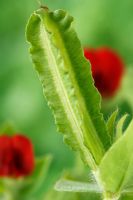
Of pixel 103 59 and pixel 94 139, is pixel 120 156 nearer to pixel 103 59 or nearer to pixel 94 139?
pixel 94 139

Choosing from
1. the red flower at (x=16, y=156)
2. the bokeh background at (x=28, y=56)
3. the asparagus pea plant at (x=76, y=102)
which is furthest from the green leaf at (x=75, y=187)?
the bokeh background at (x=28, y=56)

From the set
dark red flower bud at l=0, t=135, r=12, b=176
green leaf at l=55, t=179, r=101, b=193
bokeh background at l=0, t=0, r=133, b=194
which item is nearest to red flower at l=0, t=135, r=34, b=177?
dark red flower bud at l=0, t=135, r=12, b=176

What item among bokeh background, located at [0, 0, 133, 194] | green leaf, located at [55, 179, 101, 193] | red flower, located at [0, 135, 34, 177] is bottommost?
bokeh background, located at [0, 0, 133, 194]

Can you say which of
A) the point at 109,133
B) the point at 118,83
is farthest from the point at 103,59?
the point at 109,133

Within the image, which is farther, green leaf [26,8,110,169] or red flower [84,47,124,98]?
red flower [84,47,124,98]

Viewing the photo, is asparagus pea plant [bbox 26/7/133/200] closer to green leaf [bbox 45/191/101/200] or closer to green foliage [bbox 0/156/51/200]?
green leaf [bbox 45/191/101/200]

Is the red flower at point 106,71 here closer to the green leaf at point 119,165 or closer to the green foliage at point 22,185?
the green foliage at point 22,185

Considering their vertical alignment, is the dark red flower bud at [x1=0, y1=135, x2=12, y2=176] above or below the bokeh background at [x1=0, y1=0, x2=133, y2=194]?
above
